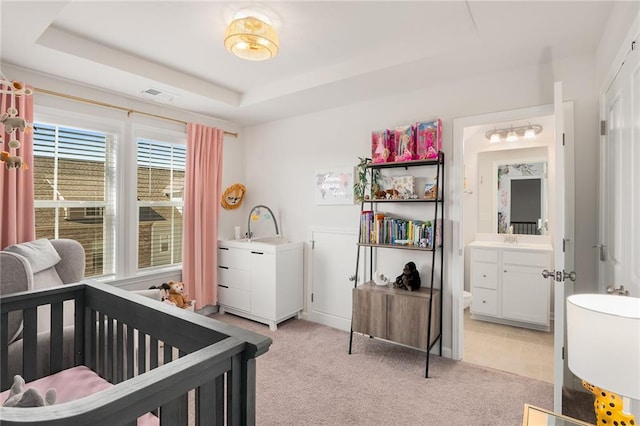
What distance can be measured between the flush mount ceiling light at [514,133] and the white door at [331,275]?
2223mm

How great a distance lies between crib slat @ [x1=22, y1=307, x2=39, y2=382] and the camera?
164 centimetres

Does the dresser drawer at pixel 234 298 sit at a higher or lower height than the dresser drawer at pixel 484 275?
lower

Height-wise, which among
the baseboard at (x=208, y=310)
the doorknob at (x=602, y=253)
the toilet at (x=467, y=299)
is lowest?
the baseboard at (x=208, y=310)

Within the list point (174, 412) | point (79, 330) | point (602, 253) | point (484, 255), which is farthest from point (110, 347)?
point (484, 255)

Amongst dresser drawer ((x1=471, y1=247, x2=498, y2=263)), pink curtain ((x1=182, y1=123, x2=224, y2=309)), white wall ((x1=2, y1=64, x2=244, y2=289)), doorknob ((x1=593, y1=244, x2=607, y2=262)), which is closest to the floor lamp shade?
doorknob ((x1=593, y1=244, x2=607, y2=262))

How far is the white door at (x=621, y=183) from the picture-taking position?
1.41m

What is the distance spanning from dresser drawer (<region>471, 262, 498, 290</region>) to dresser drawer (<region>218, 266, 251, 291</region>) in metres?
2.61

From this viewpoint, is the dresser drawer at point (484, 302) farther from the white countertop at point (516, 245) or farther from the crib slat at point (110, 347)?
the crib slat at point (110, 347)

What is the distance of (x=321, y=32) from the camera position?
7.53ft

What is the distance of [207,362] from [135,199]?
2.94 meters

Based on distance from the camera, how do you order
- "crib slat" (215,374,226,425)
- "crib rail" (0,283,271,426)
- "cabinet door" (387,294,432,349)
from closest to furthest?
"crib rail" (0,283,271,426), "crib slat" (215,374,226,425), "cabinet door" (387,294,432,349)

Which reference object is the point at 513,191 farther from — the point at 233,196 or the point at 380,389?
the point at 233,196

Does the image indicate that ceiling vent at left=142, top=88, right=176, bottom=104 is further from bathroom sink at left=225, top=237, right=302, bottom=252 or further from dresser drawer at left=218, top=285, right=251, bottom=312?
dresser drawer at left=218, top=285, right=251, bottom=312

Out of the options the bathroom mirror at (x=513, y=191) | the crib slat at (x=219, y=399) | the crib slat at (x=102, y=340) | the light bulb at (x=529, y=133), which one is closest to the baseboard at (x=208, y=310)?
the crib slat at (x=102, y=340)
